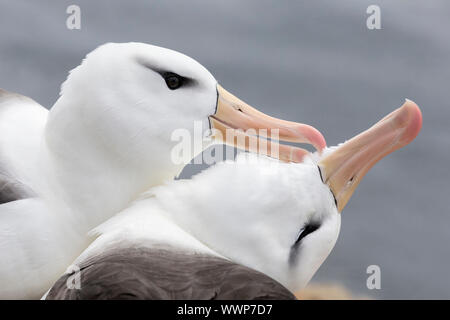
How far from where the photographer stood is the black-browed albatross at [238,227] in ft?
4.31

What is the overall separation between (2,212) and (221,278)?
50 cm

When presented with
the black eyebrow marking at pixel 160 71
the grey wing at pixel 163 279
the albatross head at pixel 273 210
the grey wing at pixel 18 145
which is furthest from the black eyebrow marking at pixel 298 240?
the grey wing at pixel 18 145

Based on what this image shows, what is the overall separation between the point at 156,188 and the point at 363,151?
423 millimetres

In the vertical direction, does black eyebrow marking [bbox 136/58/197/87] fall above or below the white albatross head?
above

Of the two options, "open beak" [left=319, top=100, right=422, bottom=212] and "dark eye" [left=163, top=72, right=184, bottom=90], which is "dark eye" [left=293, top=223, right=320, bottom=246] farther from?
"dark eye" [left=163, top=72, right=184, bottom=90]

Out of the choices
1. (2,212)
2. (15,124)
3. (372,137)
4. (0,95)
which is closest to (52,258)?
(2,212)

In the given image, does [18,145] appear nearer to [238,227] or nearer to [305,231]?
[238,227]

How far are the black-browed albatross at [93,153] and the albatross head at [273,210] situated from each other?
0.37 feet

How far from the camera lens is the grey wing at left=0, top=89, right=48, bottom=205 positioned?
1.55m

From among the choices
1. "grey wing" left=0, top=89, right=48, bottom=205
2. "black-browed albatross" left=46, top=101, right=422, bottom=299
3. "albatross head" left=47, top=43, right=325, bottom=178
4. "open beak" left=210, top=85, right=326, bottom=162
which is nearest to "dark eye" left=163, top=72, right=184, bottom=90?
"albatross head" left=47, top=43, right=325, bottom=178

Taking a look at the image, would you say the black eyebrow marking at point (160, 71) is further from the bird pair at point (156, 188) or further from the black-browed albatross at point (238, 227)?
the black-browed albatross at point (238, 227)

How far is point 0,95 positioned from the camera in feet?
6.12
